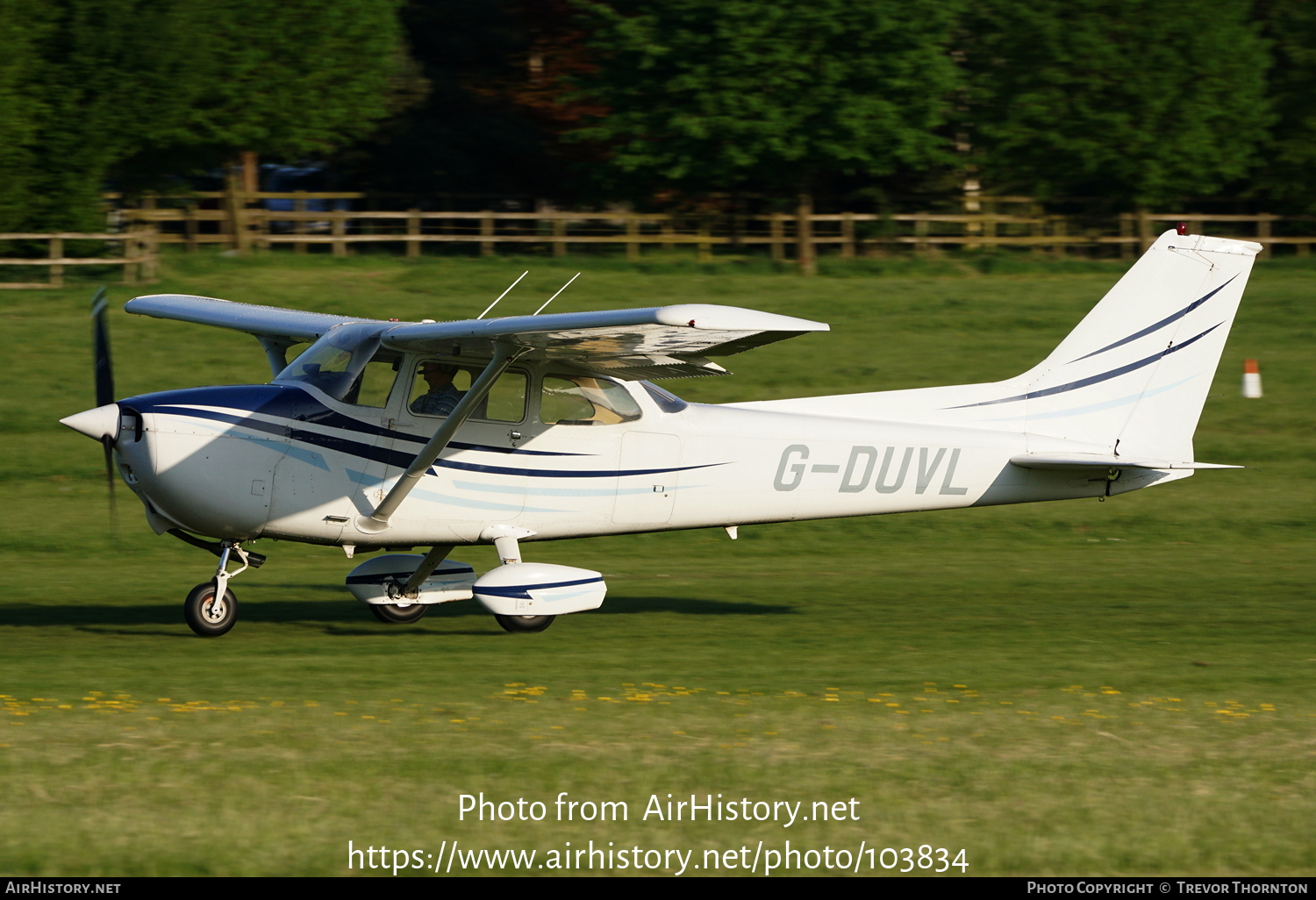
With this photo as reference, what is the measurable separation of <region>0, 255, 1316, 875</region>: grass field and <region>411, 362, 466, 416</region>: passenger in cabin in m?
1.67

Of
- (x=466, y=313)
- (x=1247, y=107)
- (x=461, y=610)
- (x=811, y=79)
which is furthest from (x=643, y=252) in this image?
(x=461, y=610)

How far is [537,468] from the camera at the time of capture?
1103cm

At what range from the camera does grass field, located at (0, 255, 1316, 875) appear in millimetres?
6285

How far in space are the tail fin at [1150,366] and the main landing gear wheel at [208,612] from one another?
588cm

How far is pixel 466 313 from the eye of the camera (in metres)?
26.1

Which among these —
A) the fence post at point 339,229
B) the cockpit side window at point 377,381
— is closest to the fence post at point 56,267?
the fence post at point 339,229

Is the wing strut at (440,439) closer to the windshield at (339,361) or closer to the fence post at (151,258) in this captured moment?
the windshield at (339,361)

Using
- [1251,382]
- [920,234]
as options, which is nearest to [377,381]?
[1251,382]

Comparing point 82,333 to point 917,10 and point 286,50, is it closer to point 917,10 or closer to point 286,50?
point 286,50

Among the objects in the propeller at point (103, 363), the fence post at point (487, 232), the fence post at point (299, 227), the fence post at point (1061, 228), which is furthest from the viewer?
the fence post at point (1061, 228)

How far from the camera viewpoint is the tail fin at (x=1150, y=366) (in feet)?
39.5

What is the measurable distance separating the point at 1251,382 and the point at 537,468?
14991mm

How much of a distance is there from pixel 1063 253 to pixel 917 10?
743cm

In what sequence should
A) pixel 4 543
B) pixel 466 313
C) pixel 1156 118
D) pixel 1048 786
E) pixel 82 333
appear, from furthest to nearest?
pixel 1156 118
pixel 466 313
pixel 82 333
pixel 4 543
pixel 1048 786
